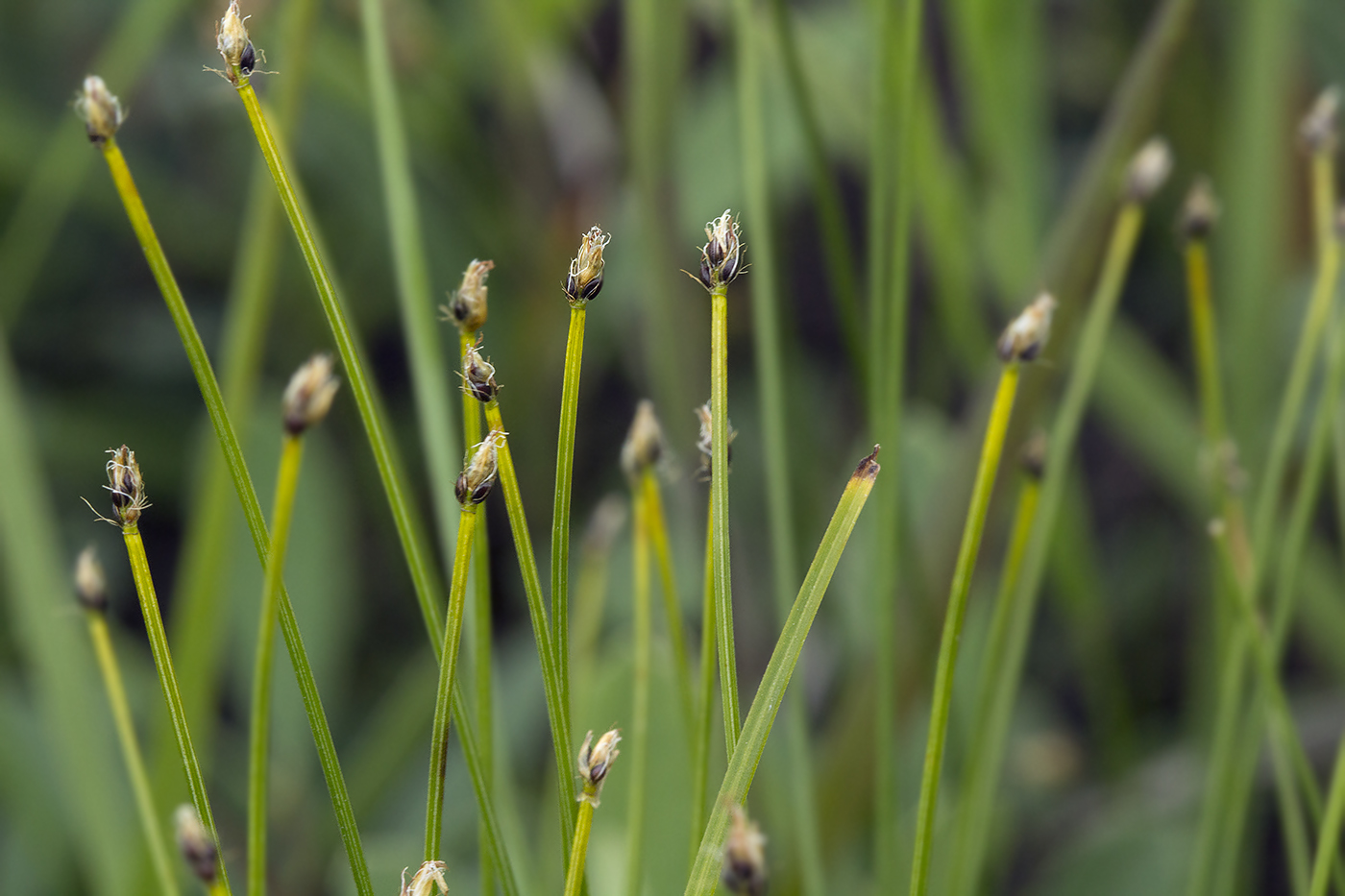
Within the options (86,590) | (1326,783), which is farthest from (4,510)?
(1326,783)

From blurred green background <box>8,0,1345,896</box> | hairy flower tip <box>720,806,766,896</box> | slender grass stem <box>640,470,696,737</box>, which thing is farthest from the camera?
blurred green background <box>8,0,1345,896</box>

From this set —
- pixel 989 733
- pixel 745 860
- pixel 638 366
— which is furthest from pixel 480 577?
pixel 638 366

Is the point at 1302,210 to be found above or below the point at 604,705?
above

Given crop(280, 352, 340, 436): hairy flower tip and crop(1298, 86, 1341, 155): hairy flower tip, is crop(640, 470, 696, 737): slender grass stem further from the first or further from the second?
crop(1298, 86, 1341, 155): hairy flower tip

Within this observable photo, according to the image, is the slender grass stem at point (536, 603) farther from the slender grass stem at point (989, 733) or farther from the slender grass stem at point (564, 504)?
the slender grass stem at point (989, 733)

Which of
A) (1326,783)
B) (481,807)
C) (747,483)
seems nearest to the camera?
(481,807)

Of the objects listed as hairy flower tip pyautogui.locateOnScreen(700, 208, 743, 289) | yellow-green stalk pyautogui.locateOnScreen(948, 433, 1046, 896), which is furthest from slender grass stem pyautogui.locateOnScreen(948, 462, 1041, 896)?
hairy flower tip pyautogui.locateOnScreen(700, 208, 743, 289)

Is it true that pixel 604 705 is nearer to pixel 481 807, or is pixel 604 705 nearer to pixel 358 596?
pixel 481 807

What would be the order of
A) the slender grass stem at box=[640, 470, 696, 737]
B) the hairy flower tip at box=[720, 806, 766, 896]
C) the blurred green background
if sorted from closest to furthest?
the hairy flower tip at box=[720, 806, 766, 896] → the slender grass stem at box=[640, 470, 696, 737] → the blurred green background
